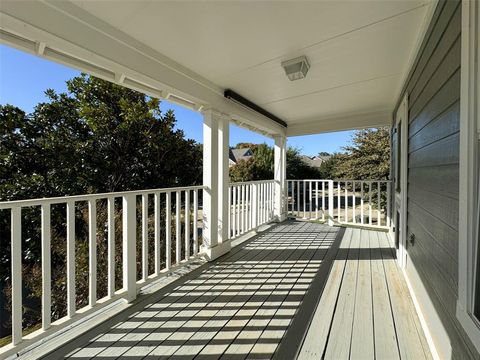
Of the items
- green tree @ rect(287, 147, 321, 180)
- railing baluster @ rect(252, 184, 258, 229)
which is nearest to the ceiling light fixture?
railing baluster @ rect(252, 184, 258, 229)

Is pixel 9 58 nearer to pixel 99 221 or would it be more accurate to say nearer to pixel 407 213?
pixel 99 221

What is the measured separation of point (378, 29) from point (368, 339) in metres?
2.41

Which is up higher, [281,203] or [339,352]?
[281,203]

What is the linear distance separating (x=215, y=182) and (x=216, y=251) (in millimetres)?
933

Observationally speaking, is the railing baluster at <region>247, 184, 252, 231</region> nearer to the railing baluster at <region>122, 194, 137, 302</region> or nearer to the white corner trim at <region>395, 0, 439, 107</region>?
the railing baluster at <region>122, 194, 137, 302</region>

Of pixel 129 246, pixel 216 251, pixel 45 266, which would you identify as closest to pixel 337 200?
pixel 216 251

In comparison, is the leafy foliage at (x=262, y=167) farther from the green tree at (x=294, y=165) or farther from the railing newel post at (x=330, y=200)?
the railing newel post at (x=330, y=200)

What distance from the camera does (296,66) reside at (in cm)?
251

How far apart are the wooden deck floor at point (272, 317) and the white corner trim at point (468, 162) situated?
0.69 meters

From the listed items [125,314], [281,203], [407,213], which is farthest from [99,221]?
[407,213]

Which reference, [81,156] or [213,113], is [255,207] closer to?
[213,113]

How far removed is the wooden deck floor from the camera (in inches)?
61.6

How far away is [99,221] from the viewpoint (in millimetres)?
4688

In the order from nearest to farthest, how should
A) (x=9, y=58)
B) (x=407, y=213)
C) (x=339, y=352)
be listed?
1. (x=339, y=352)
2. (x=407, y=213)
3. (x=9, y=58)
